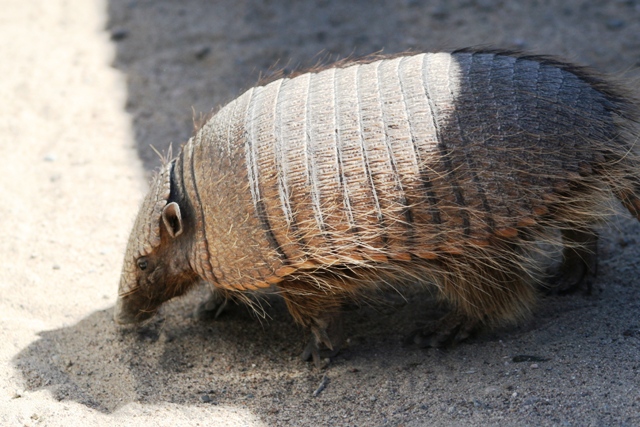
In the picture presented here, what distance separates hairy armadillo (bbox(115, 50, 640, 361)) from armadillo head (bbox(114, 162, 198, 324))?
20 millimetres

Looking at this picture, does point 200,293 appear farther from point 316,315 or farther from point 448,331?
point 448,331

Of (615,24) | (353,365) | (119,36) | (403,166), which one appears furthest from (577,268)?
(119,36)

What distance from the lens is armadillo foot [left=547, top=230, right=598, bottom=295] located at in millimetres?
5438

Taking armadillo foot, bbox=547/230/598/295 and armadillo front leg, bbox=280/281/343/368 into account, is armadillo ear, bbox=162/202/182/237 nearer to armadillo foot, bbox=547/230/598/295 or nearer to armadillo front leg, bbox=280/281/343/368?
armadillo front leg, bbox=280/281/343/368

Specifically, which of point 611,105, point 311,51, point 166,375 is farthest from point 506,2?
point 166,375

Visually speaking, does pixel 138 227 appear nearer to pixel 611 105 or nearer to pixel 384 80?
pixel 384 80

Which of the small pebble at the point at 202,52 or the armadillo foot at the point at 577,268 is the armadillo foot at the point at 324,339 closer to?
the armadillo foot at the point at 577,268

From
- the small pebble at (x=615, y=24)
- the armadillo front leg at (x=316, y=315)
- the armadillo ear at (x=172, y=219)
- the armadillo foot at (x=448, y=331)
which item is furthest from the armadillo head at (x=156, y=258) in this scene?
the small pebble at (x=615, y=24)

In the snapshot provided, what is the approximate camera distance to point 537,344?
4855 mm

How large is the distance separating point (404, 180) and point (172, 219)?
5.09ft

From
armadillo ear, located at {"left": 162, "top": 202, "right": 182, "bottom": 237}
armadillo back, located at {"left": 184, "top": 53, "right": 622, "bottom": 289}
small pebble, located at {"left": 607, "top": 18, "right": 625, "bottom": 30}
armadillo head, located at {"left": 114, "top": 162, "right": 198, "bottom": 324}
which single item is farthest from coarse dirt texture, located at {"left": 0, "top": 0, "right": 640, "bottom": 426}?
armadillo ear, located at {"left": 162, "top": 202, "right": 182, "bottom": 237}

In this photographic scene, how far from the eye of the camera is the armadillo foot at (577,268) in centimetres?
544

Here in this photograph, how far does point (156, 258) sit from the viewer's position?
5.02 m

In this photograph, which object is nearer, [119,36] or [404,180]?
[404,180]
